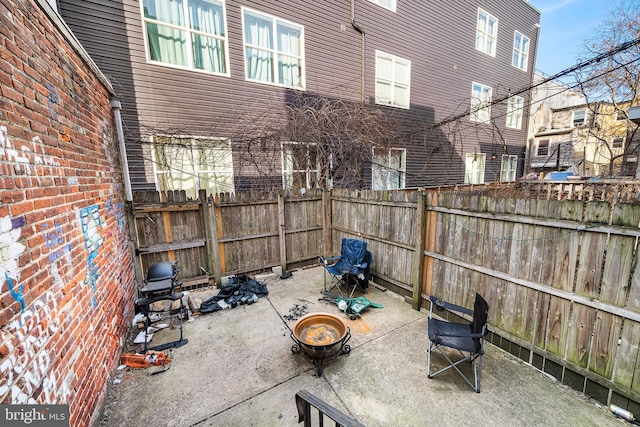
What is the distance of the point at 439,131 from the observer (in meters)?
10.4

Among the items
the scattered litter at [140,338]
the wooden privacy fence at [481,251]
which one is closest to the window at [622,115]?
the wooden privacy fence at [481,251]

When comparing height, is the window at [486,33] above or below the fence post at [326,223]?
above

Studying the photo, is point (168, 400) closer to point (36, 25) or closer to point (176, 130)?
point (36, 25)

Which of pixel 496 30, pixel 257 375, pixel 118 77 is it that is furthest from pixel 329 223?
pixel 496 30

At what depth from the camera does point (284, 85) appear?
7211 millimetres

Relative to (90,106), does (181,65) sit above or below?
above

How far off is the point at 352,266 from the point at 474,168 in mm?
10986

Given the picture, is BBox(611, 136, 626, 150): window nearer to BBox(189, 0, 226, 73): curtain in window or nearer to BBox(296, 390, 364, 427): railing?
BBox(189, 0, 226, 73): curtain in window

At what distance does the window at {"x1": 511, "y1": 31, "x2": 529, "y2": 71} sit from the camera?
12.3m

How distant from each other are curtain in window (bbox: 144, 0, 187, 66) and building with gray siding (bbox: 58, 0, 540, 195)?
0.02m

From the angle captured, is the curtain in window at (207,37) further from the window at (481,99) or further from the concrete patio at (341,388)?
the window at (481,99)

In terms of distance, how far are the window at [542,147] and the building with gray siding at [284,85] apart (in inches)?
507

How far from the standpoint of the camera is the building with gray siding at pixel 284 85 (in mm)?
5676

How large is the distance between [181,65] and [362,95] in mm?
5403
